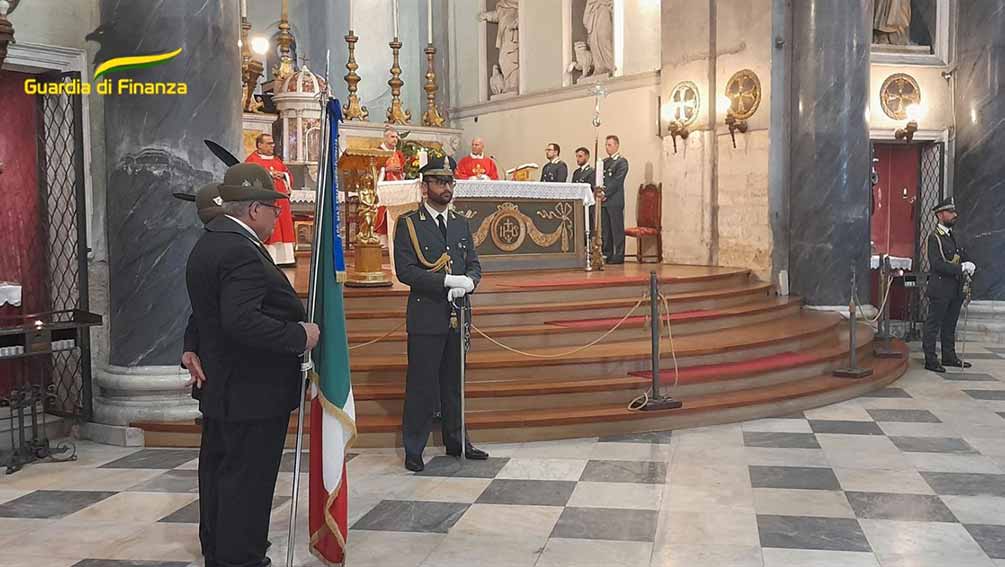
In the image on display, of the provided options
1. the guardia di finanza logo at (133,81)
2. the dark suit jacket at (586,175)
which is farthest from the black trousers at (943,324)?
the guardia di finanza logo at (133,81)

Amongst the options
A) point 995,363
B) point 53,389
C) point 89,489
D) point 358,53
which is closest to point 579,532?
point 89,489

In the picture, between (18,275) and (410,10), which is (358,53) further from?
(18,275)

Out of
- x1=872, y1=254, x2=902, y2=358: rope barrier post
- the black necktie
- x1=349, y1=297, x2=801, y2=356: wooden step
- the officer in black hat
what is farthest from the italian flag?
the officer in black hat

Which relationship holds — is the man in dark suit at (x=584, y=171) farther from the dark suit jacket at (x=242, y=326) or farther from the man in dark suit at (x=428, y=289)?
the dark suit jacket at (x=242, y=326)

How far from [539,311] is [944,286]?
4.73 m

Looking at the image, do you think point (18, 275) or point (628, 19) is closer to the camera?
point (18, 275)

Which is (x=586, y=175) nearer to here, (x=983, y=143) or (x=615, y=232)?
(x=615, y=232)

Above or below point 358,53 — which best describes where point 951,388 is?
below

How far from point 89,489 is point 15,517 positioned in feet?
1.81

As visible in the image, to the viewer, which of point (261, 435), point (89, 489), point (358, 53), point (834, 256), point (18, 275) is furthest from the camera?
point (358, 53)

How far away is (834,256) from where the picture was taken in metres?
11.2

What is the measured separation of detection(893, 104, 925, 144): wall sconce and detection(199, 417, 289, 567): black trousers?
11.3 metres

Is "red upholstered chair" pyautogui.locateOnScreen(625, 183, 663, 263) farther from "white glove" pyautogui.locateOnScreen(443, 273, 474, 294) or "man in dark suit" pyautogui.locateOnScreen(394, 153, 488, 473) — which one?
"white glove" pyautogui.locateOnScreen(443, 273, 474, 294)

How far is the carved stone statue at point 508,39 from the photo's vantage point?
1719 centimetres
